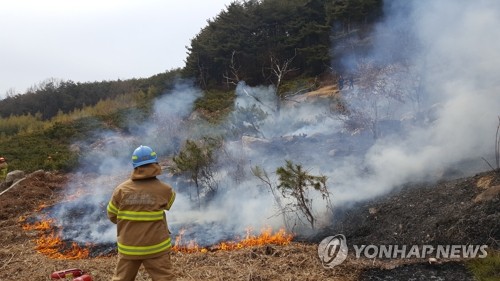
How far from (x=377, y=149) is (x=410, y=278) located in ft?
17.9

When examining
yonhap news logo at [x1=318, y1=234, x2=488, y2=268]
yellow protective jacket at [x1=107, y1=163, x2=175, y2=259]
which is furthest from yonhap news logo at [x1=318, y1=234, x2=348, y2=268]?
yellow protective jacket at [x1=107, y1=163, x2=175, y2=259]

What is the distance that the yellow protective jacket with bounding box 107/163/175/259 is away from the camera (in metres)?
3.65

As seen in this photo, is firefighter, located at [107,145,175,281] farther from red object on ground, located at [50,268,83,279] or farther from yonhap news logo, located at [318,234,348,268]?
yonhap news logo, located at [318,234,348,268]

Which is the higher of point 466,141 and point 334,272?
point 466,141

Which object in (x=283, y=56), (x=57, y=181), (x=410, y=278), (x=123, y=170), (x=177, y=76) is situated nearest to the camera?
(x=410, y=278)

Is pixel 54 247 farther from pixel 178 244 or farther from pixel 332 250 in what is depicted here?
pixel 332 250

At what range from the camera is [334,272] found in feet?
15.5

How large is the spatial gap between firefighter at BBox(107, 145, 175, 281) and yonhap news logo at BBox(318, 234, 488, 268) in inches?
84.2

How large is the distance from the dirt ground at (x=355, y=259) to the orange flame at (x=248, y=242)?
0.31 meters

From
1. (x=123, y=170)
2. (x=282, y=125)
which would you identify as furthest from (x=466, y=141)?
(x=123, y=170)

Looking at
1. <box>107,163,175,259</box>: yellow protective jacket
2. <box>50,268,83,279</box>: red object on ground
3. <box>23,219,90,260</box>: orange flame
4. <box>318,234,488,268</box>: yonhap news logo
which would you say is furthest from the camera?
<box>23,219,90,260</box>: orange flame

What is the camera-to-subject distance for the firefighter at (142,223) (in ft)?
12.0

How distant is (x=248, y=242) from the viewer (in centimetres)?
604

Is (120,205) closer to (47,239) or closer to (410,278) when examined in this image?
(410,278)
